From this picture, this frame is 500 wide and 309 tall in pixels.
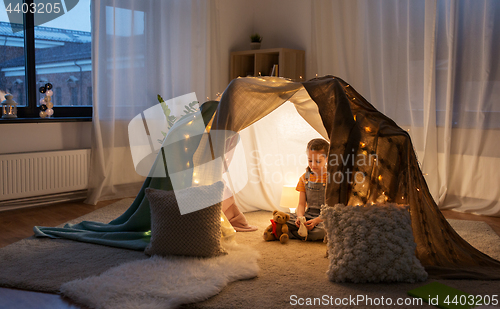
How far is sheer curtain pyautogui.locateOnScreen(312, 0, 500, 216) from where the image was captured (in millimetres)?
3414

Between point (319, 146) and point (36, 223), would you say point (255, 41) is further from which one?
point (36, 223)

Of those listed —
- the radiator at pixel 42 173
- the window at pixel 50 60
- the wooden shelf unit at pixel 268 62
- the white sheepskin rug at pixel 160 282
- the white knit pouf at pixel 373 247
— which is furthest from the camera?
the wooden shelf unit at pixel 268 62

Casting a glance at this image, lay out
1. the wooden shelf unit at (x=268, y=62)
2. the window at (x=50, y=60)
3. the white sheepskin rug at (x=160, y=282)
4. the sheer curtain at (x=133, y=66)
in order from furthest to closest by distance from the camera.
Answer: the wooden shelf unit at (x=268, y=62) → the sheer curtain at (x=133, y=66) → the window at (x=50, y=60) → the white sheepskin rug at (x=160, y=282)

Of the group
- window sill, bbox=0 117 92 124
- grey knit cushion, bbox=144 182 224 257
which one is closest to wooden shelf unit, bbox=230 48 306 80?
window sill, bbox=0 117 92 124

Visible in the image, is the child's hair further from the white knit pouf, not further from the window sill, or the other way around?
the window sill

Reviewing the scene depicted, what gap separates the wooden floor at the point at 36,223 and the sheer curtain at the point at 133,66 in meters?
0.31

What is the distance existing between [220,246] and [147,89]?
7.45 ft

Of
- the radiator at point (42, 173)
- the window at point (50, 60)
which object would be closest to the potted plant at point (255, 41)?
the window at point (50, 60)

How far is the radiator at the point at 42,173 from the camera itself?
3.35 meters

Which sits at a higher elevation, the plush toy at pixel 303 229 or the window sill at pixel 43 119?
the window sill at pixel 43 119

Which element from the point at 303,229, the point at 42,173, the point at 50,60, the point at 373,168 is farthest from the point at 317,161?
the point at 50,60

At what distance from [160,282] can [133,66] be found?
2587 millimetres

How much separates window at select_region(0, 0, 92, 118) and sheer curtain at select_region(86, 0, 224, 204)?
1.22 ft

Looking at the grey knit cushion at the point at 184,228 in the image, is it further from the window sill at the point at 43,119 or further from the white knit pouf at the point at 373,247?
the window sill at the point at 43,119
